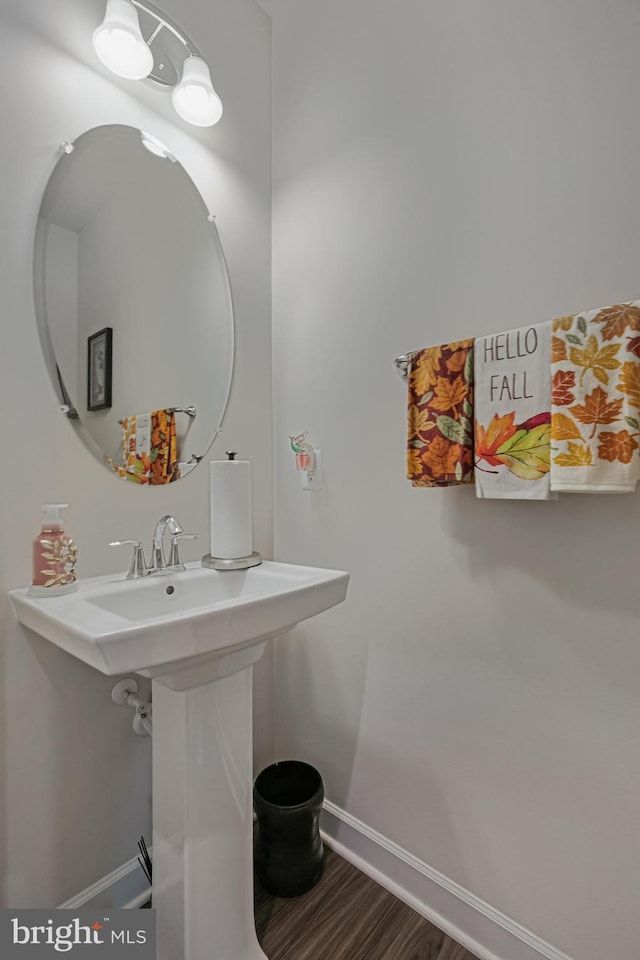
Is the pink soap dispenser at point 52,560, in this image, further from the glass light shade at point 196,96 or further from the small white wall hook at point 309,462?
the glass light shade at point 196,96

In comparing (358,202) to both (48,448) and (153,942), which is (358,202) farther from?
(153,942)

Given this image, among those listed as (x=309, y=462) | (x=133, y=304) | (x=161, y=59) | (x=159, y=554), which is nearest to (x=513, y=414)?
(x=309, y=462)

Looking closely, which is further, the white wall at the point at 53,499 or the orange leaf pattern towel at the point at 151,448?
the orange leaf pattern towel at the point at 151,448

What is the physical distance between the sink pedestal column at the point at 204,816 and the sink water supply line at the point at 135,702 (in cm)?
17

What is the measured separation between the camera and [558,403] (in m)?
0.93

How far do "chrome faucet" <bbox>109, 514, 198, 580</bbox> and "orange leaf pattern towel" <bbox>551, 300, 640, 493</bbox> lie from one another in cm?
85

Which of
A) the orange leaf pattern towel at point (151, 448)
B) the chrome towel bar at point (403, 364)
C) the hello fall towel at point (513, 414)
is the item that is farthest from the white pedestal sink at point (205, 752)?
the chrome towel bar at point (403, 364)

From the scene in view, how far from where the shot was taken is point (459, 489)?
1208mm

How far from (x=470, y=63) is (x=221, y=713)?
5.43 feet

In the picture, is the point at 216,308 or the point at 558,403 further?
the point at 216,308

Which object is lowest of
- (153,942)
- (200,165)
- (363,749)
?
(153,942)

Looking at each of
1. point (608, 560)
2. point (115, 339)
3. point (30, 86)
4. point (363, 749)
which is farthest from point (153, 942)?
point (30, 86)

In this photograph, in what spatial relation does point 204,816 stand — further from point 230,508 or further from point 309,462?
point 309,462

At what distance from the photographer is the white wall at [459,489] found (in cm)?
98
